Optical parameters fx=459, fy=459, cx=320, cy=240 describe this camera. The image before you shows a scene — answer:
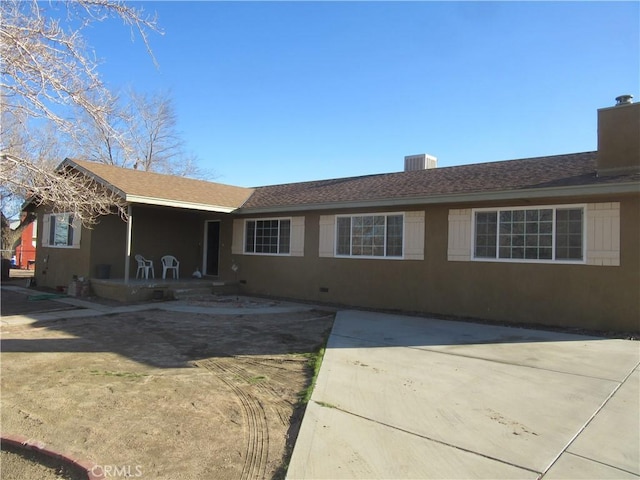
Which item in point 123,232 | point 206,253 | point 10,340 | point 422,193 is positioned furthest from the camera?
point 206,253

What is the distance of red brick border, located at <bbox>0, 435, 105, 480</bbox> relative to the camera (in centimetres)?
339

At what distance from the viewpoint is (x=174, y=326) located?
31.1 feet

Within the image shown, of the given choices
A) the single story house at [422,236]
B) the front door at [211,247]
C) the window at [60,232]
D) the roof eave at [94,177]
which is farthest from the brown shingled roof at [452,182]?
the window at [60,232]

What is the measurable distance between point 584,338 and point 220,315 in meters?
7.62

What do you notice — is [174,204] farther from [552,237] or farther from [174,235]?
[552,237]

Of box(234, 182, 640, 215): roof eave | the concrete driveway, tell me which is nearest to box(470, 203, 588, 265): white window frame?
box(234, 182, 640, 215): roof eave

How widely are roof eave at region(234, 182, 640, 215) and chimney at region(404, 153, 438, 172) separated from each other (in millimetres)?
3889

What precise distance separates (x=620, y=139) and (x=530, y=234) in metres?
2.55

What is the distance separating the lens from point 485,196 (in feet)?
32.9

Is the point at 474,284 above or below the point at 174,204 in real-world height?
below

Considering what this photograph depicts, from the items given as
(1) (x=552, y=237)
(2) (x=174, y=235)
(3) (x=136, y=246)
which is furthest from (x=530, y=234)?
(3) (x=136, y=246)

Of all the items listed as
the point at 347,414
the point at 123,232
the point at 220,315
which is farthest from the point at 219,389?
the point at 123,232

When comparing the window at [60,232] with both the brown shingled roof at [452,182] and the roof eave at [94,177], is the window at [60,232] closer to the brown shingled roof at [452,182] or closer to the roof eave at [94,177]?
the roof eave at [94,177]

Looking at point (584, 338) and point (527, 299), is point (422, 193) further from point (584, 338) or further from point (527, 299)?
point (584, 338)
